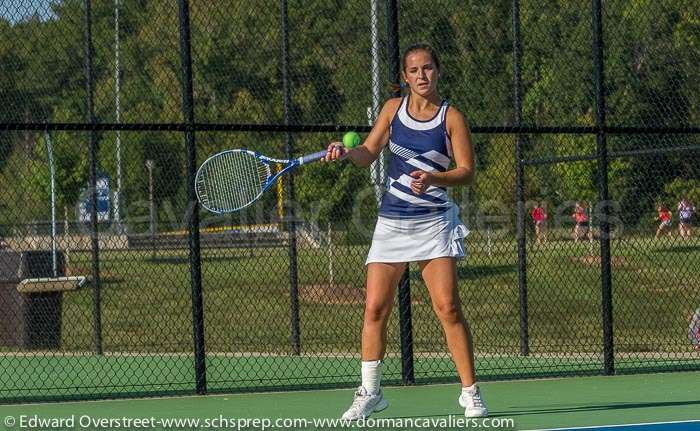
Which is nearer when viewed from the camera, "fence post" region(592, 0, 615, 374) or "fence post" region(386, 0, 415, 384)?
"fence post" region(386, 0, 415, 384)

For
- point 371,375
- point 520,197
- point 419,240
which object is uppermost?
point 520,197

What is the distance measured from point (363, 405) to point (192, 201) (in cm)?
226

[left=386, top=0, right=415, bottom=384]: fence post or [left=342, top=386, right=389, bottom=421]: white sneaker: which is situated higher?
[left=386, top=0, right=415, bottom=384]: fence post

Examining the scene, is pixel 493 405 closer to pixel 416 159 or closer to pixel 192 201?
pixel 416 159

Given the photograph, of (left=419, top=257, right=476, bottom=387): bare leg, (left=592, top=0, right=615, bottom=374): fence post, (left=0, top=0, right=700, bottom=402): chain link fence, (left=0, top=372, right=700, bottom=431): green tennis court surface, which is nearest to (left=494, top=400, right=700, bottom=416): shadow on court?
(left=0, top=372, right=700, bottom=431): green tennis court surface

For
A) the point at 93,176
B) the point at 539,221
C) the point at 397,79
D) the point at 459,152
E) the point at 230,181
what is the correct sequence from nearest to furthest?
1. the point at 459,152
2. the point at 230,181
3. the point at 397,79
4. the point at 93,176
5. the point at 539,221

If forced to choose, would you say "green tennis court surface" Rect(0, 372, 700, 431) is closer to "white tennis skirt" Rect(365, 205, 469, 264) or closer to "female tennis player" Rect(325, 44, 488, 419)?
"female tennis player" Rect(325, 44, 488, 419)

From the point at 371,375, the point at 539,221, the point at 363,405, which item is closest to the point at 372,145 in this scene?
the point at 371,375

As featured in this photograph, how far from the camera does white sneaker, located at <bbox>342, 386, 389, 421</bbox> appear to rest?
252 inches

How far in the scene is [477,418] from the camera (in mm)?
6598

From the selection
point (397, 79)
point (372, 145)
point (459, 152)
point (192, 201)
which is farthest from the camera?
point (397, 79)

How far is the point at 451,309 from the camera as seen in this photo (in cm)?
643

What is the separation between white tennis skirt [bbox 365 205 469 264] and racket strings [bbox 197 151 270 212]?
131 centimetres

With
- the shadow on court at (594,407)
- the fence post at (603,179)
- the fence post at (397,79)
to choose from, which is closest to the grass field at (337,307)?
the fence post at (603,179)
